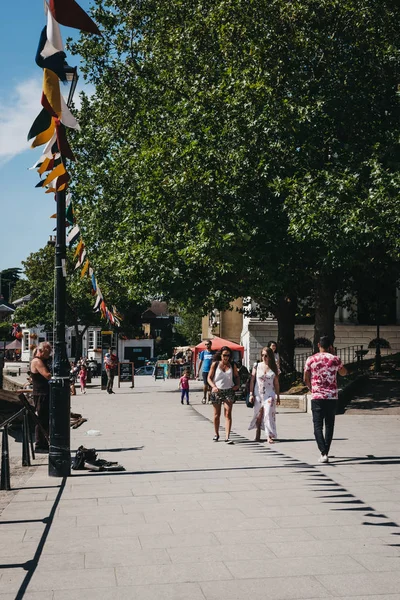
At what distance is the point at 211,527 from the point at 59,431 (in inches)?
144

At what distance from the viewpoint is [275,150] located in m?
23.4

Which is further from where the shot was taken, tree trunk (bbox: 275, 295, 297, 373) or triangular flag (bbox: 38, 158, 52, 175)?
tree trunk (bbox: 275, 295, 297, 373)

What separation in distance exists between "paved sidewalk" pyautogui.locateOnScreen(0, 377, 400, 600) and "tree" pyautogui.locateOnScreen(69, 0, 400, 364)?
9828mm

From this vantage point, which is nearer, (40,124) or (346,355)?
(40,124)

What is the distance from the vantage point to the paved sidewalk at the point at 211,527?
5328mm

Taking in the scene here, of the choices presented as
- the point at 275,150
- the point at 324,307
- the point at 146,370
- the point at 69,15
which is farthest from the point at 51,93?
the point at 146,370

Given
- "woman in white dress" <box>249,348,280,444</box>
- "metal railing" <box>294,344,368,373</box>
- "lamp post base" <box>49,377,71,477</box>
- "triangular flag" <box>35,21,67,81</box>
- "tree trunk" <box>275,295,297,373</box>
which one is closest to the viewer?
"triangular flag" <box>35,21,67,81</box>

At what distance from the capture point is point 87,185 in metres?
33.8

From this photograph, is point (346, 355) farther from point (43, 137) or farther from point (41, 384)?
point (43, 137)

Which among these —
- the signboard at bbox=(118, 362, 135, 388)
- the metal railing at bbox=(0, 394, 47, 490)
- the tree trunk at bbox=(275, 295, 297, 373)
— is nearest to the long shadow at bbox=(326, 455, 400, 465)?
the metal railing at bbox=(0, 394, 47, 490)

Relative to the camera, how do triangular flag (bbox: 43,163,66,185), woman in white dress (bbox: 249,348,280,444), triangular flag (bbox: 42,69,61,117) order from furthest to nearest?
woman in white dress (bbox: 249,348,280,444) → triangular flag (bbox: 43,163,66,185) → triangular flag (bbox: 42,69,61,117)

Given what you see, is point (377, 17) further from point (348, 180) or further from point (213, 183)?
point (213, 183)

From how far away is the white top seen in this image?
1419 cm

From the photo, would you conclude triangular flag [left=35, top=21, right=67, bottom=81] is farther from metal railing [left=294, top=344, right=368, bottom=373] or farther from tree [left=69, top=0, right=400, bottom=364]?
metal railing [left=294, top=344, right=368, bottom=373]
